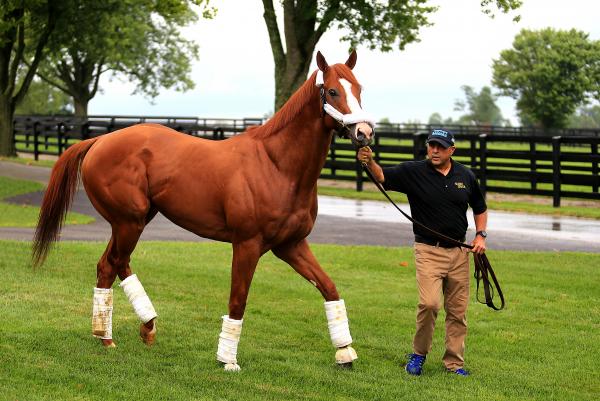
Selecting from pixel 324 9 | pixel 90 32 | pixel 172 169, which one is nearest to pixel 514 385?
pixel 172 169

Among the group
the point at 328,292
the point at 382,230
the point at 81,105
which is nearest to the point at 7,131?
the point at 382,230

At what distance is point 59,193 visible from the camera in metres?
8.20

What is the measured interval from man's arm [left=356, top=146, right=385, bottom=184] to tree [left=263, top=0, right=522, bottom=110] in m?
22.2

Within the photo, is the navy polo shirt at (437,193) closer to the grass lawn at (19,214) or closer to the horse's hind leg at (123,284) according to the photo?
the horse's hind leg at (123,284)

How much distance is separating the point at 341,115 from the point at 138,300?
7.96 ft

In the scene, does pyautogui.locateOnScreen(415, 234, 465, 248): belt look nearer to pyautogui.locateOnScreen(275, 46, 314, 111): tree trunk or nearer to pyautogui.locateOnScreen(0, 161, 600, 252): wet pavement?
pyautogui.locateOnScreen(0, 161, 600, 252): wet pavement

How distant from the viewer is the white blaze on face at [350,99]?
6590 millimetres

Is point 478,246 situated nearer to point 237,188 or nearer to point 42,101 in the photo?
point 237,188

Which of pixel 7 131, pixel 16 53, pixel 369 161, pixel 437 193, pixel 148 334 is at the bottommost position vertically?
pixel 148 334

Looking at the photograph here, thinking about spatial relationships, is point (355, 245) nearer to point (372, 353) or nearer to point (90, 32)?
point (372, 353)

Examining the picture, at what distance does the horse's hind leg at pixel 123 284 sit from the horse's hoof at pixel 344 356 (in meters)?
1.59

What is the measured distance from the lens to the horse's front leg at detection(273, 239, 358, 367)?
7211 mm

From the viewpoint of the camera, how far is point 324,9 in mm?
29609

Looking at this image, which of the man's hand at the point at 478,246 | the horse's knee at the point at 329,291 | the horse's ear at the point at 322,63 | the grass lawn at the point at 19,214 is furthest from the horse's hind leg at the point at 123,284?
the grass lawn at the point at 19,214
